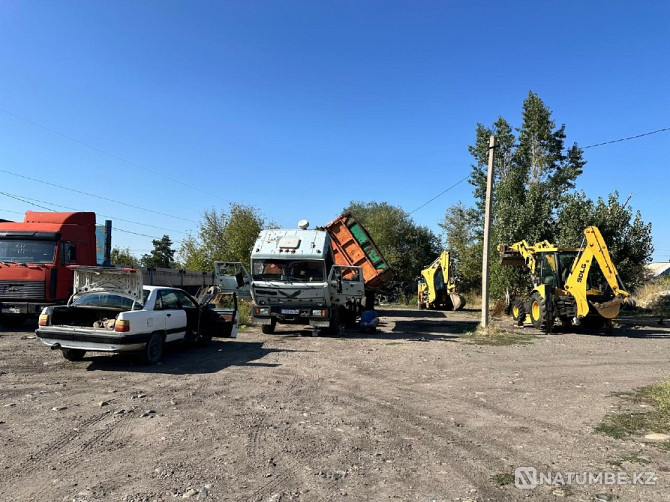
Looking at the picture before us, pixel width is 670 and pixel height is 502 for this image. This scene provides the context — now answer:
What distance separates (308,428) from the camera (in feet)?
17.4

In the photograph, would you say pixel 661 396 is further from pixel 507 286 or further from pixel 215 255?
pixel 215 255

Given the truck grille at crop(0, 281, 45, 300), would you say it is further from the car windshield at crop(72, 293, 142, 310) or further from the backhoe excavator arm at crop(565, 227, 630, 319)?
the backhoe excavator arm at crop(565, 227, 630, 319)

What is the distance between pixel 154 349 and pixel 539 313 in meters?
12.8

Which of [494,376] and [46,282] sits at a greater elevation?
[46,282]

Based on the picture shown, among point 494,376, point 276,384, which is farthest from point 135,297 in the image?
point 494,376

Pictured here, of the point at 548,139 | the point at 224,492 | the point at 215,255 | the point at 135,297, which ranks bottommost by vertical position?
the point at 224,492

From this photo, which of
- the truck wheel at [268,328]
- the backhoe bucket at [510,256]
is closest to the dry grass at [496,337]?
the backhoe bucket at [510,256]

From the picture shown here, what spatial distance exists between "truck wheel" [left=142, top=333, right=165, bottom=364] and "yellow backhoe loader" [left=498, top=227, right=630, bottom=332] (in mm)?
12138

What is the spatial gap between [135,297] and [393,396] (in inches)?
199

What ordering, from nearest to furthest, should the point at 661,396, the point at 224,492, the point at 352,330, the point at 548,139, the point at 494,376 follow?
the point at 224,492
the point at 661,396
the point at 494,376
the point at 352,330
the point at 548,139

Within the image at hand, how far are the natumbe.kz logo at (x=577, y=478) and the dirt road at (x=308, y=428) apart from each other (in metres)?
0.07

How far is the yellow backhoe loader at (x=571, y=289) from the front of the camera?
14.5 meters

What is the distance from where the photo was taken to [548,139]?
3400 cm

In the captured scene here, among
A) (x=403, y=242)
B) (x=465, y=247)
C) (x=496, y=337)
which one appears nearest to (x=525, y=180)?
(x=465, y=247)
